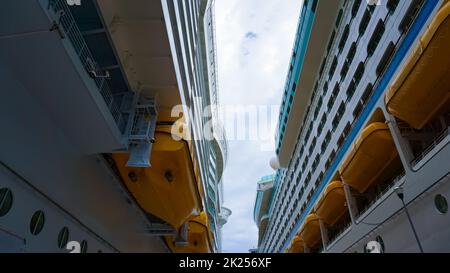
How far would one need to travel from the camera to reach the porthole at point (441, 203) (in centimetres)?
787

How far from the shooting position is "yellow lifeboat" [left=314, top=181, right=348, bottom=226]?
1565 centimetres

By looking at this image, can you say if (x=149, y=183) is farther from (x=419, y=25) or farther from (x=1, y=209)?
(x=419, y=25)

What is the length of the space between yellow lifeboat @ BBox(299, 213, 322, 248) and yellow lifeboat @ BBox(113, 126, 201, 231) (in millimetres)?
12284

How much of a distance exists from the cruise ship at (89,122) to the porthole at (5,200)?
19mm

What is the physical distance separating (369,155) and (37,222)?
11432 mm

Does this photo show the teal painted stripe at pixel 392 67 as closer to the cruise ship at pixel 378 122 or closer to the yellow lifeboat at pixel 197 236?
the cruise ship at pixel 378 122

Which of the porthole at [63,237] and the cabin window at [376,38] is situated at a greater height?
the cabin window at [376,38]

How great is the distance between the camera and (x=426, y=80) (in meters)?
8.38

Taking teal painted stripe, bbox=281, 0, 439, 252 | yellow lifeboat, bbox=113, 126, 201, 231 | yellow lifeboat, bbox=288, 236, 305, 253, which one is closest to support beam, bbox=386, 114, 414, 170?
teal painted stripe, bbox=281, 0, 439, 252

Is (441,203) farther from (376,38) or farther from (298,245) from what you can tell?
(298,245)

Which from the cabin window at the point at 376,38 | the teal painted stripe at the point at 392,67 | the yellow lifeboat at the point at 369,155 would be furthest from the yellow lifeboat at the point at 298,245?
the cabin window at the point at 376,38

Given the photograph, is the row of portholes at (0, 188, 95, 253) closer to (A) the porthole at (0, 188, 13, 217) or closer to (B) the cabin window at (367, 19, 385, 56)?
(A) the porthole at (0, 188, 13, 217)
